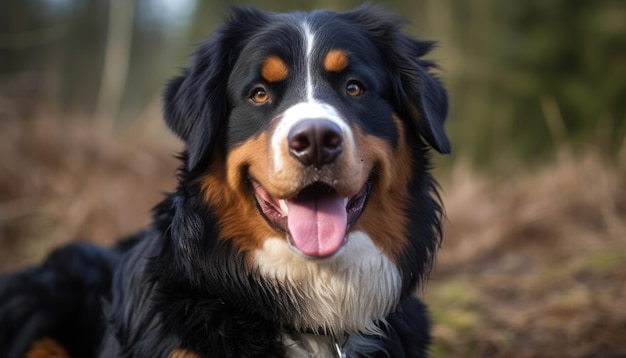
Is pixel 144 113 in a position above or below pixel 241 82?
below

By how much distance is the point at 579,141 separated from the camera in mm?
10070

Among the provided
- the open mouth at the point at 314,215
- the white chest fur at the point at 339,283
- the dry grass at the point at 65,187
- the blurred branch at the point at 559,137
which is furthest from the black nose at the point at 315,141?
the blurred branch at the point at 559,137

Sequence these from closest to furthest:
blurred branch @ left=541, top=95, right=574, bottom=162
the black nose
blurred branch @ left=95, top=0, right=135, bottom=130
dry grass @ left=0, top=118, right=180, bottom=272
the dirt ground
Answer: the black nose < the dirt ground < dry grass @ left=0, top=118, right=180, bottom=272 < blurred branch @ left=541, top=95, right=574, bottom=162 < blurred branch @ left=95, top=0, right=135, bottom=130

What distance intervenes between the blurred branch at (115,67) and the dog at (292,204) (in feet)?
17.7

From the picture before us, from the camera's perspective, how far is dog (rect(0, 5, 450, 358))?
3090 millimetres

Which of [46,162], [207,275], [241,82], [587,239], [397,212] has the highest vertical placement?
[241,82]

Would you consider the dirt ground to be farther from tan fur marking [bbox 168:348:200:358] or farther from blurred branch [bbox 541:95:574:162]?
tan fur marking [bbox 168:348:200:358]

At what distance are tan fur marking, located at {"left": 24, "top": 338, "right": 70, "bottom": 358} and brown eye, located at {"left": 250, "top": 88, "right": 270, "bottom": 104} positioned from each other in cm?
174

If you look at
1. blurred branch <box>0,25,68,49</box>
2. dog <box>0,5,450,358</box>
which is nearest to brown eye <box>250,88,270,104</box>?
dog <box>0,5,450,358</box>

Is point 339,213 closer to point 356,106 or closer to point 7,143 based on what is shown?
point 356,106

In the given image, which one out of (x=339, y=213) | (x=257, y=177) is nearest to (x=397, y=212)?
(x=339, y=213)

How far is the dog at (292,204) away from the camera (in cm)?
309

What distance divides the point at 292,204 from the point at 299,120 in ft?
1.38

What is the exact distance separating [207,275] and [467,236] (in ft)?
15.8
